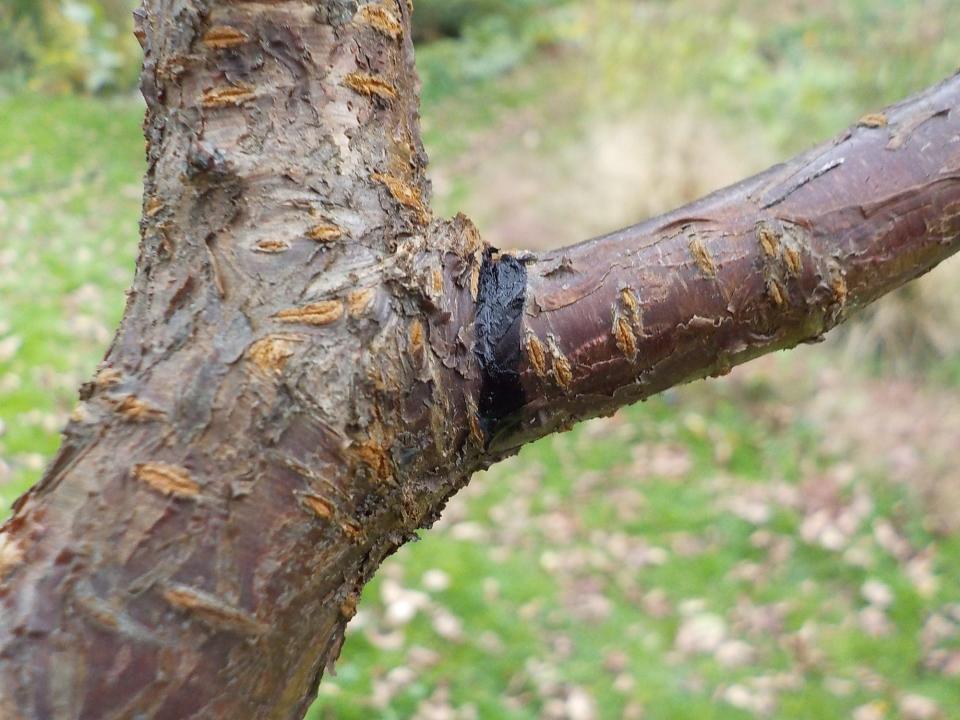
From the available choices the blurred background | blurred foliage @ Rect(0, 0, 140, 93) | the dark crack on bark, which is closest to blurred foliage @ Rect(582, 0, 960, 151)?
the blurred background

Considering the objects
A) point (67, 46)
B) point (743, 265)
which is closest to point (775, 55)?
point (67, 46)

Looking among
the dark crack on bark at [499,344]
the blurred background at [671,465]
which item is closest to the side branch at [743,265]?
the dark crack on bark at [499,344]

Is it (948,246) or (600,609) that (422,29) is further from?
(948,246)

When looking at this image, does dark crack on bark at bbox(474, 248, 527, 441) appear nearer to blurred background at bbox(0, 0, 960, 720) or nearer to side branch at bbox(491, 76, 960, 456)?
side branch at bbox(491, 76, 960, 456)

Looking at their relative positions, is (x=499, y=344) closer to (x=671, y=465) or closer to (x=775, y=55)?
(x=671, y=465)

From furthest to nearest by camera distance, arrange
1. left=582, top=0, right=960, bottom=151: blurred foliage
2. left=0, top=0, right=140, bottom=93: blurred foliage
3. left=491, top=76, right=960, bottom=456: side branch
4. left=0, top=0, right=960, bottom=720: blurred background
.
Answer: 1. left=0, top=0, right=140, bottom=93: blurred foliage
2. left=582, top=0, right=960, bottom=151: blurred foliage
3. left=0, top=0, right=960, bottom=720: blurred background
4. left=491, top=76, right=960, bottom=456: side branch
